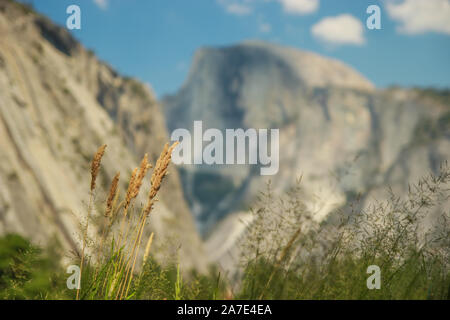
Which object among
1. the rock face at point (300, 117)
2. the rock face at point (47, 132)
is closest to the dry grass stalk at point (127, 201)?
the rock face at point (47, 132)

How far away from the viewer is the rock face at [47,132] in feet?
64.8

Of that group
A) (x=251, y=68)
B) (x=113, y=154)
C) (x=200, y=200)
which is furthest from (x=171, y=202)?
(x=251, y=68)

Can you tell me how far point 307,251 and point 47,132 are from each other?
25.3m

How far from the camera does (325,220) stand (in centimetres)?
301

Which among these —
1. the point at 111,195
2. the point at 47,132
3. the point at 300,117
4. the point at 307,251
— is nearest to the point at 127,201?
the point at 111,195

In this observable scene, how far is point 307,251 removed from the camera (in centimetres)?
293

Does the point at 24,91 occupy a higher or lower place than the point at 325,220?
higher

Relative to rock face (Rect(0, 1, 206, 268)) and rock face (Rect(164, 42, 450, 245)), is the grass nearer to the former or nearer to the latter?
rock face (Rect(0, 1, 206, 268))

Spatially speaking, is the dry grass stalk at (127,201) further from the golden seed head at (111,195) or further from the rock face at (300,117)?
the rock face at (300,117)

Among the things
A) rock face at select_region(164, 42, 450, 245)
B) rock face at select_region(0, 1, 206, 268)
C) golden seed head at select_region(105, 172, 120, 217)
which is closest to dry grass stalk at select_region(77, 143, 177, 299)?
golden seed head at select_region(105, 172, 120, 217)

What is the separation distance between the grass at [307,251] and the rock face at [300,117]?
247 ft
